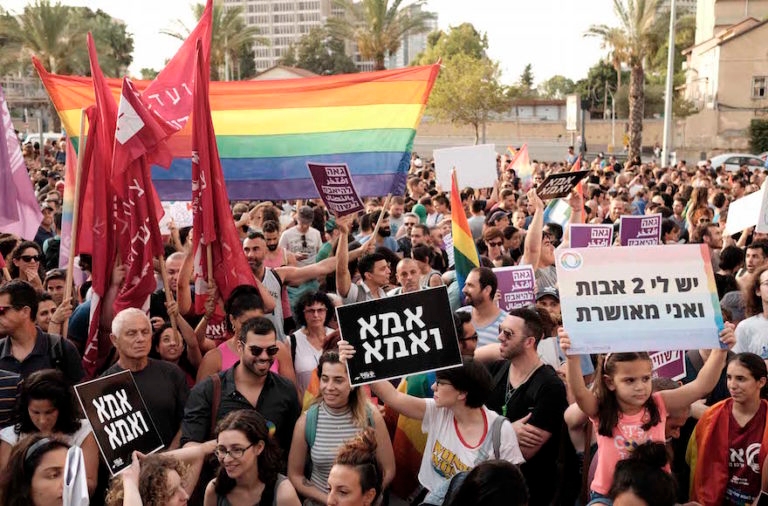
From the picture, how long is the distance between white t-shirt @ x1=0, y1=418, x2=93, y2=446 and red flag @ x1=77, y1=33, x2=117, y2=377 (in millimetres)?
1381

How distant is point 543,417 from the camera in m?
5.02

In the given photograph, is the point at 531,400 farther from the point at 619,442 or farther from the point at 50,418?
the point at 50,418

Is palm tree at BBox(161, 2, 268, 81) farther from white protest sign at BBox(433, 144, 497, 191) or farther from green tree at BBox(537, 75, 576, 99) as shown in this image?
green tree at BBox(537, 75, 576, 99)

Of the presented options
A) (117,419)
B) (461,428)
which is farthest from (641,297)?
(117,419)

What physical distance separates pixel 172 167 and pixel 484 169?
6595mm

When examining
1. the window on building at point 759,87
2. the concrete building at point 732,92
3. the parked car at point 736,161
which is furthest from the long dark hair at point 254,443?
the window on building at point 759,87

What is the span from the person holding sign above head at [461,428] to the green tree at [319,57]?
93.9 metres

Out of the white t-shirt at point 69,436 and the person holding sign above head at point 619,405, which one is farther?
the white t-shirt at point 69,436

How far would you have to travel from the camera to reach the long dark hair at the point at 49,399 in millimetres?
4688

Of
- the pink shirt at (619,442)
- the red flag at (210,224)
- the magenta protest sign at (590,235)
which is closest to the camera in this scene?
the pink shirt at (619,442)

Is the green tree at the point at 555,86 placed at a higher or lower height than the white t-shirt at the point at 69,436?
higher

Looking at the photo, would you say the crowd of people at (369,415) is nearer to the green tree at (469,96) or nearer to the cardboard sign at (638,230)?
the cardboard sign at (638,230)

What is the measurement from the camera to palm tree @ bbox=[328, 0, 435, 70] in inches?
1671

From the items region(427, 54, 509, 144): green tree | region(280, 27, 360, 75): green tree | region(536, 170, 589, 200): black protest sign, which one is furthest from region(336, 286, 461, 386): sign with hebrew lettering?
region(280, 27, 360, 75): green tree
